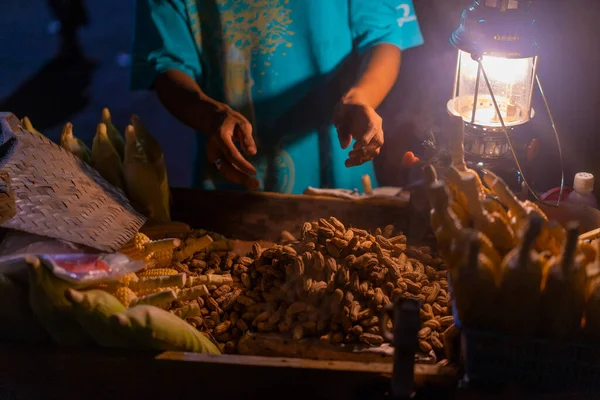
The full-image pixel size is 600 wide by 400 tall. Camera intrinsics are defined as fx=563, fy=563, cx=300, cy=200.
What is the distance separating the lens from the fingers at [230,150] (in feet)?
6.91

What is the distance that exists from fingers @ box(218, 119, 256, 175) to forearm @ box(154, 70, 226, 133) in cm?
15

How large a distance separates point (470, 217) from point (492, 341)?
326mm

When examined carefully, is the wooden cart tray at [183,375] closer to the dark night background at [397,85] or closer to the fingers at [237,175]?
the fingers at [237,175]

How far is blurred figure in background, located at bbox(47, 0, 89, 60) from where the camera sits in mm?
2729

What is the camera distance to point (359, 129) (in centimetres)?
218

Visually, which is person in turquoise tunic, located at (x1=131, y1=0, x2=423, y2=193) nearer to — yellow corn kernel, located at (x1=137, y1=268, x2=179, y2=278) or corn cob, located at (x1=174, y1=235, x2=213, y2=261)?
corn cob, located at (x1=174, y1=235, x2=213, y2=261)

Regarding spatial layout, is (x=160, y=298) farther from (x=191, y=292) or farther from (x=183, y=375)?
(x=183, y=375)

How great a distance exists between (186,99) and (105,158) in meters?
0.46

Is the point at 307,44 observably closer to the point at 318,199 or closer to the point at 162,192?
the point at 318,199

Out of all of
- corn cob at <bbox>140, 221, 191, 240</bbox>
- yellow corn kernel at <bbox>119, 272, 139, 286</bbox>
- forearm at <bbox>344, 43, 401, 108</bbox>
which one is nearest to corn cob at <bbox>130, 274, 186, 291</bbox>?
yellow corn kernel at <bbox>119, 272, 139, 286</bbox>

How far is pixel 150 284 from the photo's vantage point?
5.37 ft

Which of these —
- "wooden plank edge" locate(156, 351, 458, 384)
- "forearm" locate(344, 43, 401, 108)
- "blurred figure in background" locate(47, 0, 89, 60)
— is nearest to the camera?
"wooden plank edge" locate(156, 351, 458, 384)

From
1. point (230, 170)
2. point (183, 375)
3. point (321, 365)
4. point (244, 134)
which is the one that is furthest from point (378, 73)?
point (183, 375)

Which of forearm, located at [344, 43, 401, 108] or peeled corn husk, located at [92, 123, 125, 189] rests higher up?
forearm, located at [344, 43, 401, 108]
